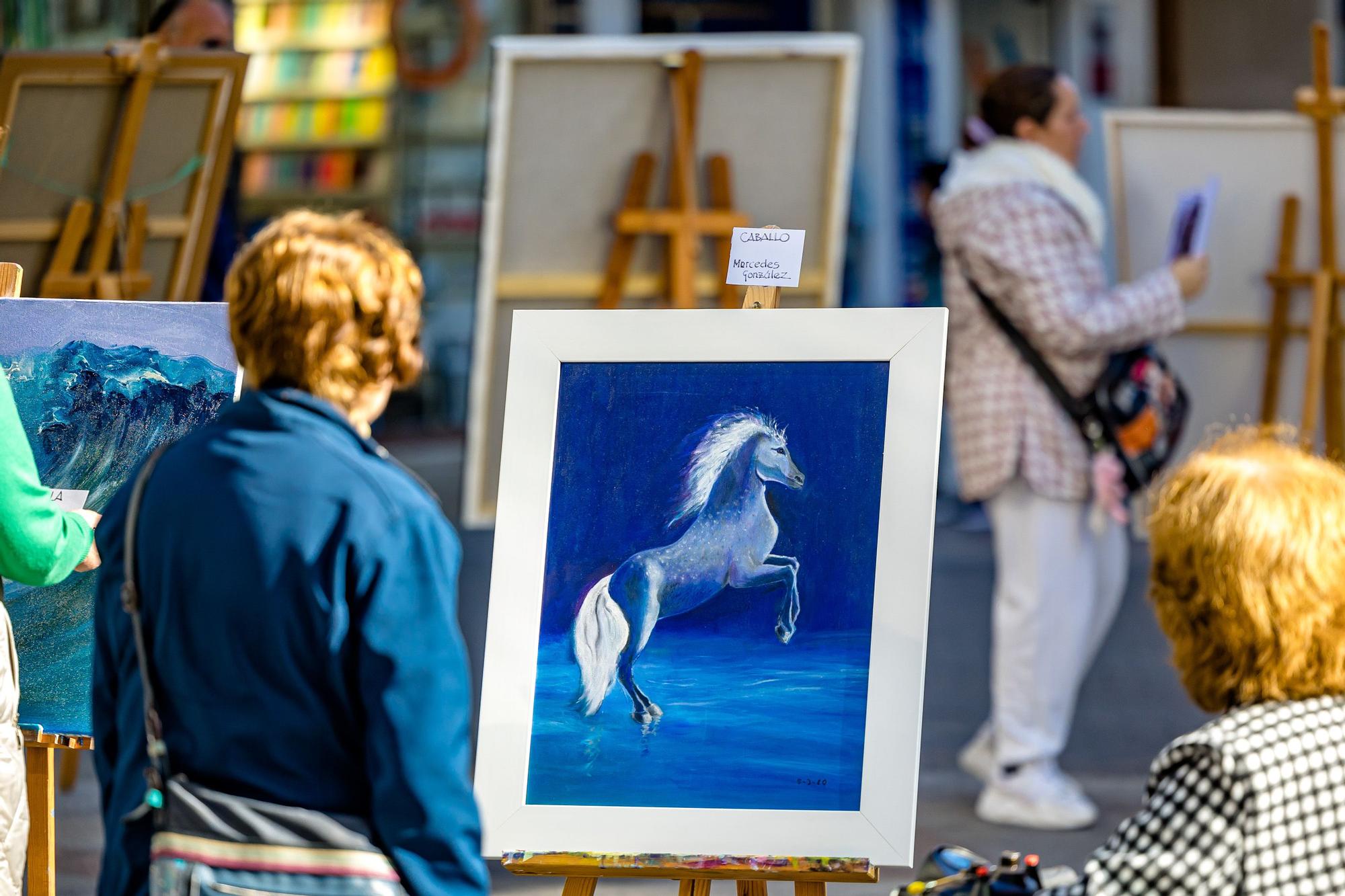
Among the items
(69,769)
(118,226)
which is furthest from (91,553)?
(69,769)

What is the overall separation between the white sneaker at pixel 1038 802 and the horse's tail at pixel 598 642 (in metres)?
1.88

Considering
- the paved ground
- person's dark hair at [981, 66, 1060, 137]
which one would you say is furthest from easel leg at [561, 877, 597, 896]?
person's dark hair at [981, 66, 1060, 137]

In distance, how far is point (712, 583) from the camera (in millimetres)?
2049

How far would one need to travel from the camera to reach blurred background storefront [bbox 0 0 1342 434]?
23.1 ft

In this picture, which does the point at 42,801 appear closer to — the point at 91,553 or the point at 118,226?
the point at 91,553

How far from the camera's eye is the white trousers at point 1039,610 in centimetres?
357

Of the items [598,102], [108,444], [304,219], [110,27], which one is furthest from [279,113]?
[304,219]

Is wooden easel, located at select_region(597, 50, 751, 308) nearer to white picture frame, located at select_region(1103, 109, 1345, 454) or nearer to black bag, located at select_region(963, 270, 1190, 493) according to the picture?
black bag, located at select_region(963, 270, 1190, 493)

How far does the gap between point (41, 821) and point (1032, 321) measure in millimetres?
2196

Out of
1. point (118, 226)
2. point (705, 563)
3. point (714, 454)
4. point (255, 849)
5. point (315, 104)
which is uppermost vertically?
point (315, 104)

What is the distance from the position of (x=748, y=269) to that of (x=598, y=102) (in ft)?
5.66

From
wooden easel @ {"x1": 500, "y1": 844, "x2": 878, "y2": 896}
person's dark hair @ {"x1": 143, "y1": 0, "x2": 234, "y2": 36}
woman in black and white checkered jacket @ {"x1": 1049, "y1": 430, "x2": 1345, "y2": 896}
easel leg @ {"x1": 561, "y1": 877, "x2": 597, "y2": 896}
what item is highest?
person's dark hair @ {"x1": 143, "y1": 0, "x2": 234, "y2": 36}

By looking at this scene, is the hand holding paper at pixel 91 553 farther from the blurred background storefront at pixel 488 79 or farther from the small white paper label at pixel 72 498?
the blurred background storefront at pixel 488 79

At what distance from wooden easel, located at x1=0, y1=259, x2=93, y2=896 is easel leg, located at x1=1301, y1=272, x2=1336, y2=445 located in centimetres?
286
